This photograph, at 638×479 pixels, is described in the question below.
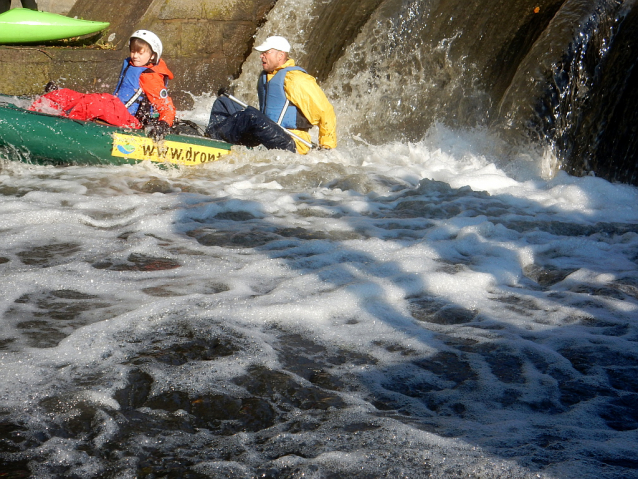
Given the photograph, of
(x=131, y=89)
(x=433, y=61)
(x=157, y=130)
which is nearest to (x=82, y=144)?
(x=157, y=130)

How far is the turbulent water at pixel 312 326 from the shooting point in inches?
76.2

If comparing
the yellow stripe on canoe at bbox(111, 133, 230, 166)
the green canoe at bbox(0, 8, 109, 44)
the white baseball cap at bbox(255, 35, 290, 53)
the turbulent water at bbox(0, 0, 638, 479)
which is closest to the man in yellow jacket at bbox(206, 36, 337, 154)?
the white baseball cap at bbox(255, 35, 290, 53)

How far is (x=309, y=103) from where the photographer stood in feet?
22.2

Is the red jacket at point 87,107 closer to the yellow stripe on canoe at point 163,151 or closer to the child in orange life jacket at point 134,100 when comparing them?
the child in orange life jacket at point 134,100

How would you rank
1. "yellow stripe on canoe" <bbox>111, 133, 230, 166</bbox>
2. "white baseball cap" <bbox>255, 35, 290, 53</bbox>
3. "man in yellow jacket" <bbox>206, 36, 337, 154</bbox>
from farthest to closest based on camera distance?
"white baseball cap" <bbox>255, 35, 290, 53</bbox>, "man in yellow jacket" <bbox>206, 36, 337, 154</bbox>, "yellow stripe on canoe" <bbox>111, 133, 230, 166</bbox>

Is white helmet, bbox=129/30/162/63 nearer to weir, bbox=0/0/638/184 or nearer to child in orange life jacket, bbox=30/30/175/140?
child in orange life jacket, bbox=30/30/175/140

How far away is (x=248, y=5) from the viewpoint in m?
9.93

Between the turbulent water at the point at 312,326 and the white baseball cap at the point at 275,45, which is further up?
the white baseball cap at the point at 275,45

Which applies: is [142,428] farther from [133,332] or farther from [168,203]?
[168,203]

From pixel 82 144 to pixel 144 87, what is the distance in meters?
0.83

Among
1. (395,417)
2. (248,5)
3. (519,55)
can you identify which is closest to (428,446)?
(395,417)

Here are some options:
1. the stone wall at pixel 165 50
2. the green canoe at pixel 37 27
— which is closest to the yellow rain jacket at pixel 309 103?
the stone wall at pixel 165 50

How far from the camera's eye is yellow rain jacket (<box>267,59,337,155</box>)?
6.76 meters

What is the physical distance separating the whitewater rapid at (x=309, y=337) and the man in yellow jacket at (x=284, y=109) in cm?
157
